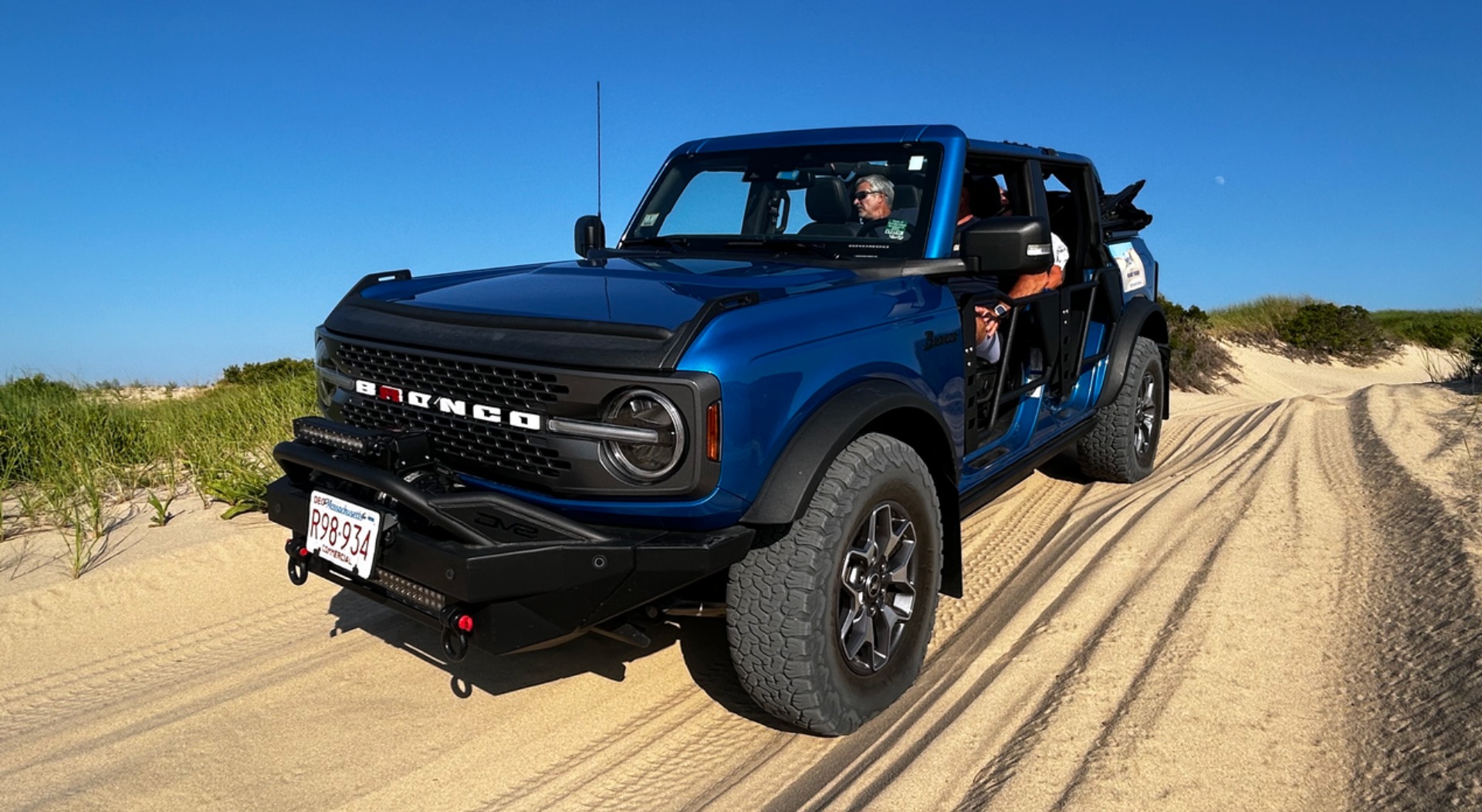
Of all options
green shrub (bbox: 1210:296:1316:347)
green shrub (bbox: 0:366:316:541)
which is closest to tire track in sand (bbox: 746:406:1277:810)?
green shrub (bbox: 0:366:316:541)

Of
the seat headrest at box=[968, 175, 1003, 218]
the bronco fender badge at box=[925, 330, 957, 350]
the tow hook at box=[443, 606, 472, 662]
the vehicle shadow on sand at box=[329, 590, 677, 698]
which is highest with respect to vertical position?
the seat headrest at box=[968, 175, 1003, 218]

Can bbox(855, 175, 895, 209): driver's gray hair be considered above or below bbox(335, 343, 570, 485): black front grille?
above

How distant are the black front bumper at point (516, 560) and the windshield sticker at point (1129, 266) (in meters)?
3.97

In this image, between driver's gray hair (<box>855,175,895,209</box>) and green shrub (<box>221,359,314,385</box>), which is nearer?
driver's gray hair (<box>855,175,895,209</box>)

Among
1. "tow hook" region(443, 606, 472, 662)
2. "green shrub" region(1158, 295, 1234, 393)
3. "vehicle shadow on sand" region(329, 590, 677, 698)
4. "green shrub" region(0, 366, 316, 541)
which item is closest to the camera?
"tow hook" region(443, 606, 472, 662)

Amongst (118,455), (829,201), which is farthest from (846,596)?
(118,455)

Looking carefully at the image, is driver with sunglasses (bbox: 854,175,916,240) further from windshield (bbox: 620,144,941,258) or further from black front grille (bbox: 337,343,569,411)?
black front grille (bbox: 337,343,569,411)

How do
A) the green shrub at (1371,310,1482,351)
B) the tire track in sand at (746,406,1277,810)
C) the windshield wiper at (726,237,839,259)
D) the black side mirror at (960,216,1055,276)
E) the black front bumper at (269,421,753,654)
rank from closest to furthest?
the black front bumper at (269,421,753,654), the tire track in sand at (746,406,1277,810), the black side mirror at (960,216,1055,276), the windshield wiper at (726,237,839,259), the green shrub at (1371,310,1482,351)

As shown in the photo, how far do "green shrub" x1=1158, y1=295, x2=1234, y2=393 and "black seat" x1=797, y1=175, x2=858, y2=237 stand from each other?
30.0 feet

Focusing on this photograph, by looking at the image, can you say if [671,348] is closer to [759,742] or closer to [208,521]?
[759,742]

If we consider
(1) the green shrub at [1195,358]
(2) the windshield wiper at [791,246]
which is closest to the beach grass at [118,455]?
(2) the windshield wiper at [791,246]

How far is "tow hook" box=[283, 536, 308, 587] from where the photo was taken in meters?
3.33

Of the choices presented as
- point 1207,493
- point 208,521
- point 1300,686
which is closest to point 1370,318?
point 1207,493

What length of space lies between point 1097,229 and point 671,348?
3596 mm
